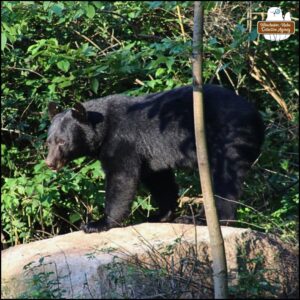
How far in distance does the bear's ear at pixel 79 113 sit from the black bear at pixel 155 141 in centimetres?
1

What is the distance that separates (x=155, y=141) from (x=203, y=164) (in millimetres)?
3288

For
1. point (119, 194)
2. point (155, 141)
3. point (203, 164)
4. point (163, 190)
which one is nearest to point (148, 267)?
point (203, 164)

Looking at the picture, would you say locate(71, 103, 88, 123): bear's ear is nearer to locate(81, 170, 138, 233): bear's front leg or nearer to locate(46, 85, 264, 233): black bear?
locate(46, 85, 264, 233): black bear

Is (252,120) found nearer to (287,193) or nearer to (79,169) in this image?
(287,193)

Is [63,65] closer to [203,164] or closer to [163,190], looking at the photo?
[163,190]

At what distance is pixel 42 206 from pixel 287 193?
3.20m

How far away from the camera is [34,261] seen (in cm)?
618

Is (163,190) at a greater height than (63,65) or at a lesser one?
lesser

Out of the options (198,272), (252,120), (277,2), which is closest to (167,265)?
(198,272)

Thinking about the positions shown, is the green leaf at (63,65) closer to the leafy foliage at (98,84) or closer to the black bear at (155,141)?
the leafy foliage at (98,84)

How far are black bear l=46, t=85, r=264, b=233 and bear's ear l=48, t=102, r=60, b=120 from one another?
1cm

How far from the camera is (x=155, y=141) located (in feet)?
27.0

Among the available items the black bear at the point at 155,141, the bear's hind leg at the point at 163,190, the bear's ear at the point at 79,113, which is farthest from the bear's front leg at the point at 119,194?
the bear's ear at the point at 79,113

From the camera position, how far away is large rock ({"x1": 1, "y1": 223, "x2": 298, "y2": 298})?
5.46 metres
